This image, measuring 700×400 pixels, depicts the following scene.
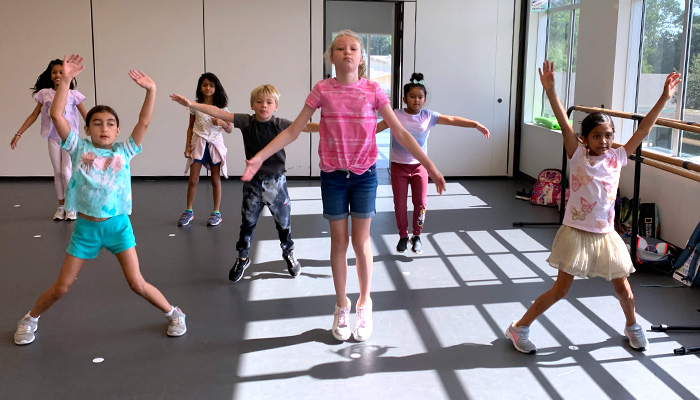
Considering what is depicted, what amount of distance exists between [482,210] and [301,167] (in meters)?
2.55

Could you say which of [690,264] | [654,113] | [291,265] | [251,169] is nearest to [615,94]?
[690,264]

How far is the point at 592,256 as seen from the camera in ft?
9.54

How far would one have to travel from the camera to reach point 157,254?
462 centimetres

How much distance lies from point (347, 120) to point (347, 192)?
34cm

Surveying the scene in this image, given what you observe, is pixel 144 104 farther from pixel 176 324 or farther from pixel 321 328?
pixel 321 328

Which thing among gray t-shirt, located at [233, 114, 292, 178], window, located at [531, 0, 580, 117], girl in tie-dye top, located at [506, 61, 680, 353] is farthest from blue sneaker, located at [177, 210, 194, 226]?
window, located at [531, 0, 580, 117]

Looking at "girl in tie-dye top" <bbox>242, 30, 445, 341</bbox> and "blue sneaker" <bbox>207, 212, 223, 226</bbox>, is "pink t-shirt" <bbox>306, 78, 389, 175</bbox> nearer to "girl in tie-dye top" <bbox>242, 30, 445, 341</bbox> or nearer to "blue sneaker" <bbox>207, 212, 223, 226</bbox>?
"girl in tie-dye top" <bbox>242, 30, 445, 341</bbox>

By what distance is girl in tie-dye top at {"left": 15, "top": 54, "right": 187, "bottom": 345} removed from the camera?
2896 mm

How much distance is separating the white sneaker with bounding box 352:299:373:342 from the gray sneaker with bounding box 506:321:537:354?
0.67 metres

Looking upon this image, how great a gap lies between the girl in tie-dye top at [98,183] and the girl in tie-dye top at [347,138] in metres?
0.60

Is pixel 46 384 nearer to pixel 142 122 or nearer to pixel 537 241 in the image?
pixel 142 122

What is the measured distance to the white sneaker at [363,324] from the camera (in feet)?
10.4

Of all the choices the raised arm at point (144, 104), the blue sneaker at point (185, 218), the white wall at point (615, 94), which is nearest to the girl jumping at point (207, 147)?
the blue sneaker at point (185, 218)

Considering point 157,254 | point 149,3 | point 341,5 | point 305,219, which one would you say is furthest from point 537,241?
point 341,5
